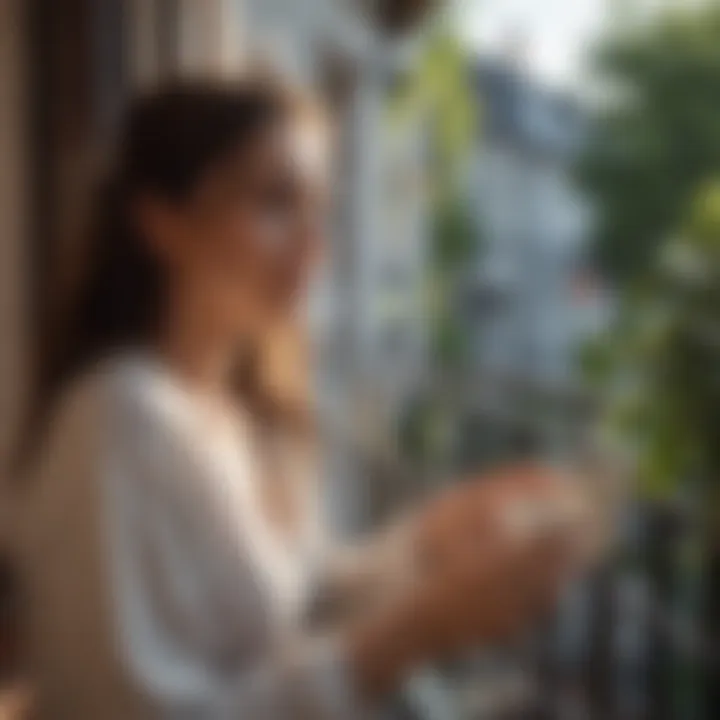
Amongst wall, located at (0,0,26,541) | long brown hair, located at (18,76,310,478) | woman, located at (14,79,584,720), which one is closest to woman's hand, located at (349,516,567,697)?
woman, located at (14,79,584,720)

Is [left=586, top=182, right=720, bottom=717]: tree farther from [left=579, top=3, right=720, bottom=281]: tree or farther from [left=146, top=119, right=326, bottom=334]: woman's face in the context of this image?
[left=146, top=119, right=326, bottom=334]: woman's face

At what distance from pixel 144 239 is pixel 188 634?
221 mm

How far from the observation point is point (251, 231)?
817 millimetres

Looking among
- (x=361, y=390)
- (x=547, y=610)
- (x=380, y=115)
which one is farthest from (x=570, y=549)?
(x=380, y=115)

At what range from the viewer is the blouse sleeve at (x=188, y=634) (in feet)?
2.56

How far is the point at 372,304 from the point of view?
797 mm

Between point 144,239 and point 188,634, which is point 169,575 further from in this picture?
point 144,239

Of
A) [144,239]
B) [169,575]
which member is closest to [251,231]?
[144,239]

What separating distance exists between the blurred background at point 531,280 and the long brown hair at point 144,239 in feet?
0.06

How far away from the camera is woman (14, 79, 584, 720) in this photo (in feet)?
2.55

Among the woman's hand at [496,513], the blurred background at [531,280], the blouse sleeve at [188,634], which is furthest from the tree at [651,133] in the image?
the blouse sleeve at [188,634]

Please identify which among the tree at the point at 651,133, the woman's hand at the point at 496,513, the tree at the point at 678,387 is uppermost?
the tree at the point at 651,133

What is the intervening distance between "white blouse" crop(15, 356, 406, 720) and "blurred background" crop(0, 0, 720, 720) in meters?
0.04

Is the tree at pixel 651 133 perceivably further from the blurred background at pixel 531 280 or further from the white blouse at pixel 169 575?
the white blouse at pixel 169 575
